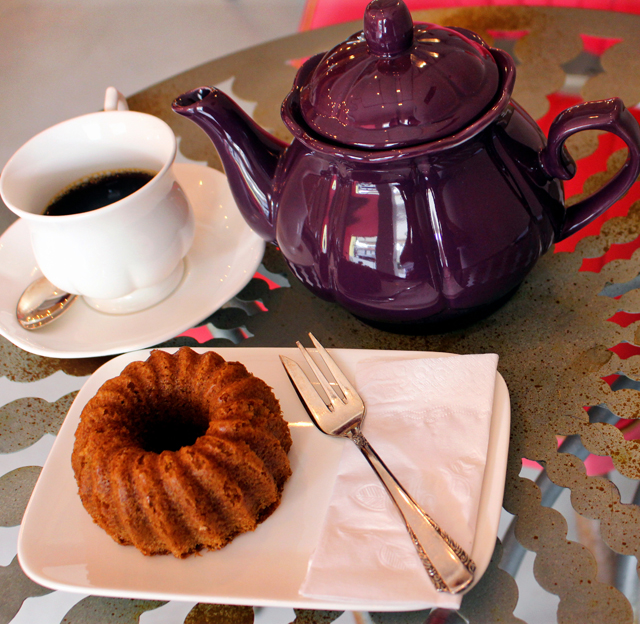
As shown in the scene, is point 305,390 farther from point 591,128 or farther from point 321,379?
point 591,128

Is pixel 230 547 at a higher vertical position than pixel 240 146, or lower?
lower

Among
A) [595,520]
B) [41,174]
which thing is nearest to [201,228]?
[41,174]

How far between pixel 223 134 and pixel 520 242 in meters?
0.28

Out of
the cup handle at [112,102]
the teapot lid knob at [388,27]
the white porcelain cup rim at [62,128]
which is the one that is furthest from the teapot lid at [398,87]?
the cup handle at [112,102]

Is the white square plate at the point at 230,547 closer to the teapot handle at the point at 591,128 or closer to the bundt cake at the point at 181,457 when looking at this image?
the bundt cake at the point at 181,457

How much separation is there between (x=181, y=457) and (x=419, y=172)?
0.27m

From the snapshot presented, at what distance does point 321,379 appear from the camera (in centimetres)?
55

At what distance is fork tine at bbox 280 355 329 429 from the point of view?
528mm

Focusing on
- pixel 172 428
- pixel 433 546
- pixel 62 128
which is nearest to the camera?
pixel 433 546

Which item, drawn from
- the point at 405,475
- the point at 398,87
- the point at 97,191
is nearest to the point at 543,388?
the point at 405,475

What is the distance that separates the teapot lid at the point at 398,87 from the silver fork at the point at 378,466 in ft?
Answer: 0.66

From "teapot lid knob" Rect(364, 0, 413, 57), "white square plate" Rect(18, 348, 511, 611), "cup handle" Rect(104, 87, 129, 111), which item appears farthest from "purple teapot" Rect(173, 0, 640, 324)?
"cup handle" Rect(104, 87, 129, 111)

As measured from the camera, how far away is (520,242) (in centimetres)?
51

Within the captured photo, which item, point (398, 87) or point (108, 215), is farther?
point (108, 215)
